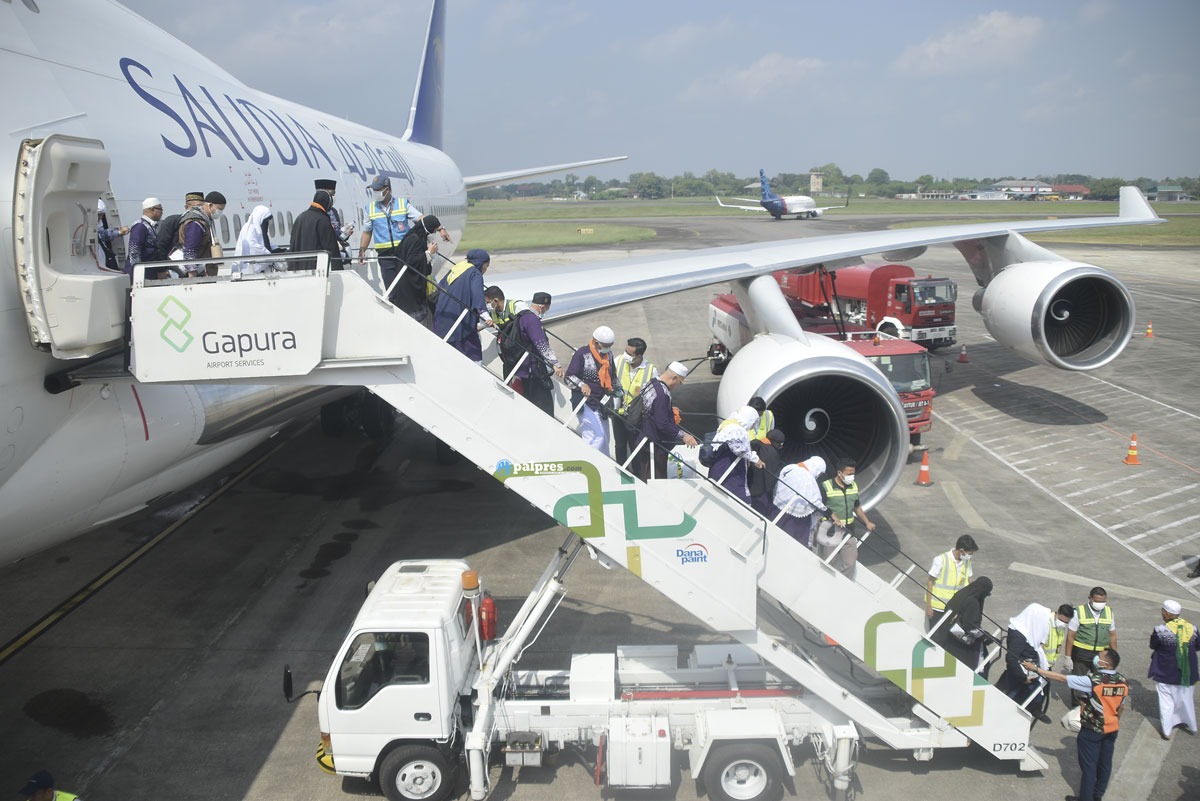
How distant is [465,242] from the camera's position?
2721 inches

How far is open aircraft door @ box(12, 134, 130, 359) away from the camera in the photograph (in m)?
6.24

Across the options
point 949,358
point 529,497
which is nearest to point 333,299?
point 529,497

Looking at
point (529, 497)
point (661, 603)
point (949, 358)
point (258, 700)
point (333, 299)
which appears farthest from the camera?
point (949, 358)

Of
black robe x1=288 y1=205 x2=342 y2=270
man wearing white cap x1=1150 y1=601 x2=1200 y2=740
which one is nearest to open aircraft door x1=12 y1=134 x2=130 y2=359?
black robe x1=288 y1=205 x2=342 y2=270

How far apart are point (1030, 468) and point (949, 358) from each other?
10127 mm

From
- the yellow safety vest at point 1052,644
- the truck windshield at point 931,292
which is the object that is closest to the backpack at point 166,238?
the yellow safety vest at point 1052,644

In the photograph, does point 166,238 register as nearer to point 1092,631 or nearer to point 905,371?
point 1092,631

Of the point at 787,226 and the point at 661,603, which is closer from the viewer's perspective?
the point at 661,603

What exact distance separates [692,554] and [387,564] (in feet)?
20.0

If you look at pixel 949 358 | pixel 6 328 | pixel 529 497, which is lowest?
pixel 949 358

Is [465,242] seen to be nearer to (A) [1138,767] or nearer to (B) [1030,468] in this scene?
(B) [1030,468]

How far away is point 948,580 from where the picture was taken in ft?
28.0

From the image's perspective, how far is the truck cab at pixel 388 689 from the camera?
7492 mm

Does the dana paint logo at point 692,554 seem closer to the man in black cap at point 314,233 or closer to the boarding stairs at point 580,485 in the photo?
the boarding stairs at point 580,485
